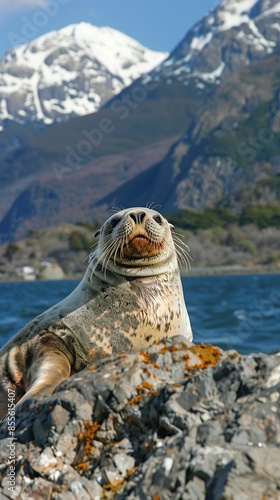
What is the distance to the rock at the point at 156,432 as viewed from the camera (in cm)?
341

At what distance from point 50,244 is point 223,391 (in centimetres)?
19059

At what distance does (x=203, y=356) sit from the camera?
180 inches

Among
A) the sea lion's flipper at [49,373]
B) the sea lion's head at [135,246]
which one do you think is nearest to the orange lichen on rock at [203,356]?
the sea lion's flipper at [49,373]

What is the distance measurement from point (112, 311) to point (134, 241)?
0.68 meters

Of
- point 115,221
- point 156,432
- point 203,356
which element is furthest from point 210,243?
point 156,432

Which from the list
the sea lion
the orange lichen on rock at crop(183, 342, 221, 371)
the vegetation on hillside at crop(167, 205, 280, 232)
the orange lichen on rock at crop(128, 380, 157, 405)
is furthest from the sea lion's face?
the vegetation on hillside at crop(167, 205, 280, 232)

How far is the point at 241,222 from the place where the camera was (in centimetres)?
18962

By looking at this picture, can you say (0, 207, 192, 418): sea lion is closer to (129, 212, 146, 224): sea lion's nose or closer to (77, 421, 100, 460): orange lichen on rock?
(129, 212, 146, 224): sea lion's nose

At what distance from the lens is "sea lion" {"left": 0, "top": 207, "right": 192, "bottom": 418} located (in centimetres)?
678

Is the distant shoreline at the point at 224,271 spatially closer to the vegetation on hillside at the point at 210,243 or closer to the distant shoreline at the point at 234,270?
the distant shoreline at the point at 234,270

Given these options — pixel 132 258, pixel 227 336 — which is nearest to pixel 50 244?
pixel 227 336

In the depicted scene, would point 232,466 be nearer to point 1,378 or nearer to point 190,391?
point 190,391

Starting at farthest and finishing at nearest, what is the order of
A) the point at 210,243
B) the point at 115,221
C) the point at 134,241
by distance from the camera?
the point at 210,243, the point at 115,221, the point at 134,241

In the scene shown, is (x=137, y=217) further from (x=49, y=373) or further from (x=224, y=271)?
(x=224, y=271)
